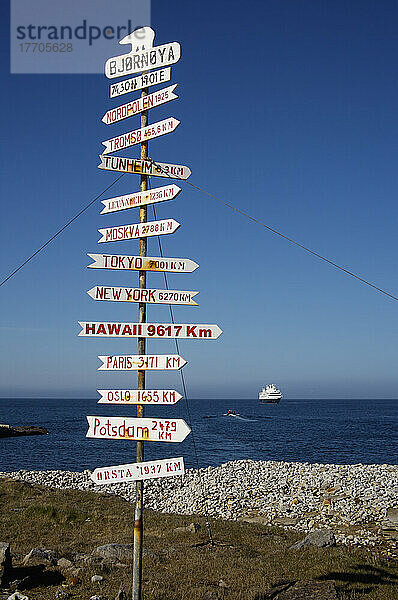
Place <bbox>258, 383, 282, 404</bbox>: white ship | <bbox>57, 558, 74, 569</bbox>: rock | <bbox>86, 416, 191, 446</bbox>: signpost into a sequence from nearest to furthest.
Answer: <bbox>86, 416, 191, 446</bbox>: signpost < <bbox>57, 558, 74, 569</bbox>: rock < <bbox>258, 383, 282, 404</bbox>: white ship

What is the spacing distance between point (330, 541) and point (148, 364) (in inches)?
375

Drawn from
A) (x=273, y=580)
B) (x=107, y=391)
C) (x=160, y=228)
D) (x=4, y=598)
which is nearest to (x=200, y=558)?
(x=273, y=580)

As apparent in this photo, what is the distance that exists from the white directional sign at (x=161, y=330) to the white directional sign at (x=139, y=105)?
3347mm

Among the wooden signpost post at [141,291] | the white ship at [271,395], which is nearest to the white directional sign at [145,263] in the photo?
the wooden signpost post at [141,291]

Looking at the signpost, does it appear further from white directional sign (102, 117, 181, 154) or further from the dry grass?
white directional sign (102, 117, 181, 154)

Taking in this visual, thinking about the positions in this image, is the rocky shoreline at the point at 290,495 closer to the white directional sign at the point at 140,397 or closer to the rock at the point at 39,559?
the rock at the point at 39,559

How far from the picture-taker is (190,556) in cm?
1210

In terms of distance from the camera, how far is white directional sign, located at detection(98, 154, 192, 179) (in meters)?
7.70

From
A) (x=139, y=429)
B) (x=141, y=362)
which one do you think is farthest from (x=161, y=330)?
(x=139, y=429)

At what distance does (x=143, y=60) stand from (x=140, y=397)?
16.8 feet

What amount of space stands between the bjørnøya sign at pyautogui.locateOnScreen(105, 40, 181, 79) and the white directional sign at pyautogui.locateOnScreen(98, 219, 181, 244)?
2404mm

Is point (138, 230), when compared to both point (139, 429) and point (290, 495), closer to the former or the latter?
point (139, 429)

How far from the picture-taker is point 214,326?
24.0ft

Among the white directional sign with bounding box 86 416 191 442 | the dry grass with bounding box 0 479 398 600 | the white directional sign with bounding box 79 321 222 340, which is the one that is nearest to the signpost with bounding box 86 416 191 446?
the white directional sign with bounding box 86 416 191 442
